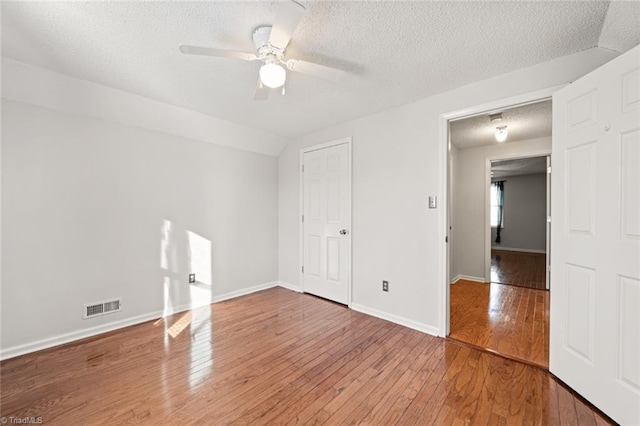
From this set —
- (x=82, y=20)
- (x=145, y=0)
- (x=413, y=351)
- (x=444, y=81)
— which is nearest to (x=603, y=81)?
(x=444, y=81)

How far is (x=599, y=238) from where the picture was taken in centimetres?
161

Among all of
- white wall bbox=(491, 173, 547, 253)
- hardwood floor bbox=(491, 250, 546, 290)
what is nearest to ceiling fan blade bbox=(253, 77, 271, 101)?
hardwood floor bbox=(491, 250, 546, 290)

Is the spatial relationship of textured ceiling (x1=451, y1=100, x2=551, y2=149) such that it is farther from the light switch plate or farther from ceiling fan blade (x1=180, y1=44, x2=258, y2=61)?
ceiling fan blade (x1=180, y1=44, x2=258, y2=61)

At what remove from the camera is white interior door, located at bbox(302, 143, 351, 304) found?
3.37m

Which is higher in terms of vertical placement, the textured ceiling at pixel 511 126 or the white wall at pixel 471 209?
the textured ceiling at pixel 511 126

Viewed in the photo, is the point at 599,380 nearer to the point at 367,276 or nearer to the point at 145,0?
the point at 367,276

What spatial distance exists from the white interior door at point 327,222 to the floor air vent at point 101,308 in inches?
87.1

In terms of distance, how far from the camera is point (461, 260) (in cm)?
477

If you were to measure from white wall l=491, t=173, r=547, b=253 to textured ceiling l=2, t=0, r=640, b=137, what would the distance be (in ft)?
23.5

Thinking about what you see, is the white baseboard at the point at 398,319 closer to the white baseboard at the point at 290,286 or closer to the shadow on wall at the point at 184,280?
the white baseboard at the point at 290,286

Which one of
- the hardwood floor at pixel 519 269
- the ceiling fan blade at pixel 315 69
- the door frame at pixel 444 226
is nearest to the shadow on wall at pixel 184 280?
the door frame at pixel 444 226

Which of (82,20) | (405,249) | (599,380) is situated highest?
(82,20)

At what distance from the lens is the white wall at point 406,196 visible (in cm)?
243

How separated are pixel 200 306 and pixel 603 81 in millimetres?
4161
